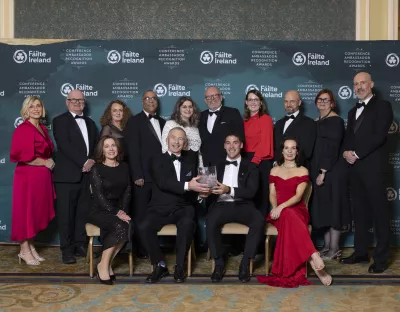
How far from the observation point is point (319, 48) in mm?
5930

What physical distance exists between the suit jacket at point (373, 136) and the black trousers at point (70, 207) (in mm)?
2654

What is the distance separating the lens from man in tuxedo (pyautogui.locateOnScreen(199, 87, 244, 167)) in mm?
5270

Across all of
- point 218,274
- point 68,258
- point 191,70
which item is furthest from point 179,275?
point 191,70

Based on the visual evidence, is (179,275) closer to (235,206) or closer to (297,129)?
(235,206)

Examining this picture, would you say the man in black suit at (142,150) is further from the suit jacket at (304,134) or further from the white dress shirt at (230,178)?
the suit jacket at (304,134)

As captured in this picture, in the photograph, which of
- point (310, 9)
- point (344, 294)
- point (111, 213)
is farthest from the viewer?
point (310, 9)

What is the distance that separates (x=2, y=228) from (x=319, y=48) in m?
4.14

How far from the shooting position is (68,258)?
17.1 feet

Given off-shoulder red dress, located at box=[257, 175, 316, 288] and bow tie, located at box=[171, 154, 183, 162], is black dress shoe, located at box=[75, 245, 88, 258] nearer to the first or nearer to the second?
bow tie, located at box=[171, 154, 183, 162]

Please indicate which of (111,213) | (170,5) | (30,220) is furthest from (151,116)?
(170,5)

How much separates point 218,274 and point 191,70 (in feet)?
8.07

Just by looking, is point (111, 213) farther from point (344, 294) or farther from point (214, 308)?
point (344, 294)

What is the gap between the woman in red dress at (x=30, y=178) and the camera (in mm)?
5070

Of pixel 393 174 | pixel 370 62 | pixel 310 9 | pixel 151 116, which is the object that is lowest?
pixel 393 174
